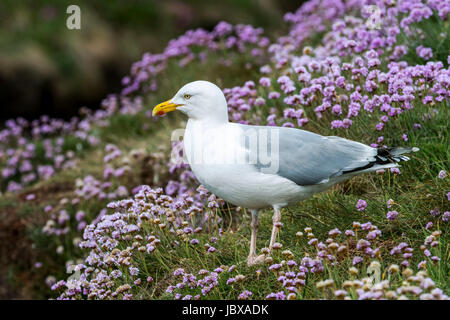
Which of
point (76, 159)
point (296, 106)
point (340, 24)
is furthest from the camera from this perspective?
point (76, 159)

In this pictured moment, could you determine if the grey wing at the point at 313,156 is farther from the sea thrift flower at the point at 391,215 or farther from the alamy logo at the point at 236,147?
the sea thrift flower at the point at 391,215

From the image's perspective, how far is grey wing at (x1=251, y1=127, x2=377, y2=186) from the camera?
11.3 ft

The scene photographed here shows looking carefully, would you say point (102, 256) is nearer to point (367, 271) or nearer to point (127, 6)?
point (367, 271)

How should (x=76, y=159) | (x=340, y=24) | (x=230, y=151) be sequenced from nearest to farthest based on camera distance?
(x=230, y=151) < (x=340, y=24) < (x=76, y=159)

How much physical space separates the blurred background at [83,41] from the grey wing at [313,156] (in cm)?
559

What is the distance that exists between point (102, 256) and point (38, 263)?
210 cm

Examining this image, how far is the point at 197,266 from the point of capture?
3703mm

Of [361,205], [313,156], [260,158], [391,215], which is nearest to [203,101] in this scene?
[260,158]

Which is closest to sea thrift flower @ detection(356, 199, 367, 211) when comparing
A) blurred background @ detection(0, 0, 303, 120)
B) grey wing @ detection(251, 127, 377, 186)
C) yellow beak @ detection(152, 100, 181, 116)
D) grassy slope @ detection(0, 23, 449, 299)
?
grassy slope @ detection(0, 23, 449, 299)

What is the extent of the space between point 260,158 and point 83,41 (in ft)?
25.1

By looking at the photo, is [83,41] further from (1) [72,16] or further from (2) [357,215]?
(2) [357,215]

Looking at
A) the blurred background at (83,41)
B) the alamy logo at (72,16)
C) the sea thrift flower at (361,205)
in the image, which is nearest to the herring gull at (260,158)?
the sea thrift flower at (361,205)

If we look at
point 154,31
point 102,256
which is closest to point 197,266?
point 102,256

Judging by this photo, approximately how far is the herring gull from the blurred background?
5601mm
